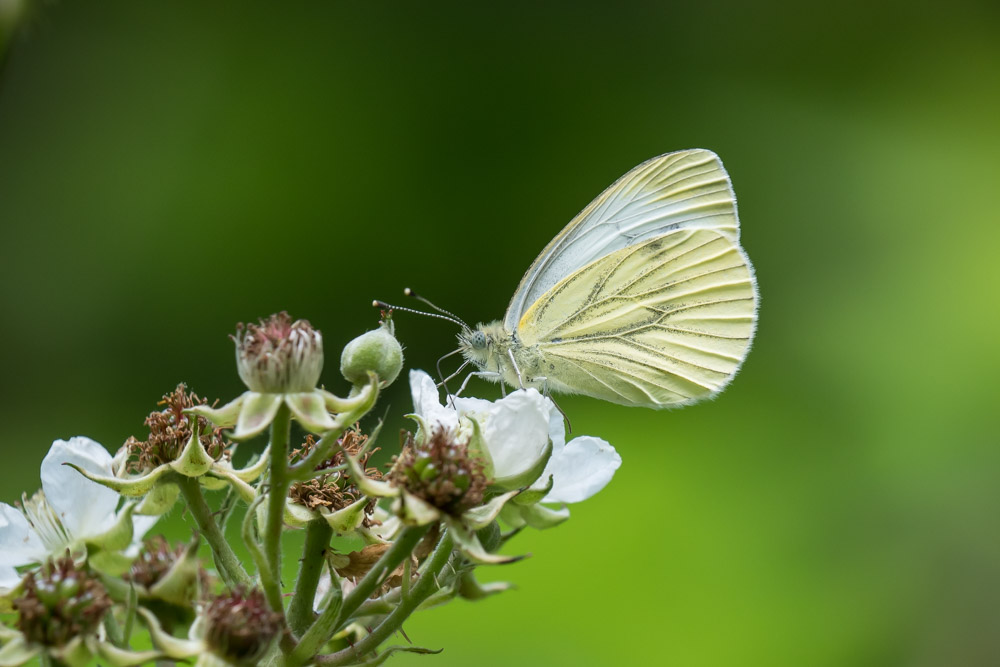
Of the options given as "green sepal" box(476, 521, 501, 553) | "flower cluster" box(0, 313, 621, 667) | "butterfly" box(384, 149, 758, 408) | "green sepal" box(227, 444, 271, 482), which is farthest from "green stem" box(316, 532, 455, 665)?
"butterfly" box(384, 149, 758, 408)

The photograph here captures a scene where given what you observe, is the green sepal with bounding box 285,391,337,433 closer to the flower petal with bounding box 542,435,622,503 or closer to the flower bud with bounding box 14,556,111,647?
the flower bud with bounding box 14,556,111,647

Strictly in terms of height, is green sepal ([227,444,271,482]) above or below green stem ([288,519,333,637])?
above

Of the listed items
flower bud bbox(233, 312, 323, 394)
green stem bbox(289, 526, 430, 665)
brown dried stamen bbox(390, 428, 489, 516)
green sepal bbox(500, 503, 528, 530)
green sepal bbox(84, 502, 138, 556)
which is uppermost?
flower bud bbox(233, 312, 323, 394)

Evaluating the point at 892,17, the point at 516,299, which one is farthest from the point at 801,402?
the point at 892,17

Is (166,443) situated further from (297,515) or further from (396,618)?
(396,618)

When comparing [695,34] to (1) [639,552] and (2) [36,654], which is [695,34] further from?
(2) [36,654]

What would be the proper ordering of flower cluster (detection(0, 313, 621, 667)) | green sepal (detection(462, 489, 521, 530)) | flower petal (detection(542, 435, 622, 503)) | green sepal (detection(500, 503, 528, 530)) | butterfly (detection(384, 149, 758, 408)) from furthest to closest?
butterfly (detection(384, 149, 758, 408)) → flower petal (detection(542, 435, 622, 503)) → green sepal (detection(500, 503, 528, 530)) → green sepal (detection(462, 489, 521, 530)) → flower cluster (detection(0, 313, 621, 667))

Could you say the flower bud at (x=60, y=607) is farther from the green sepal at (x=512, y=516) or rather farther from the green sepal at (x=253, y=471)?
the green sepal at (x=512, y=516)

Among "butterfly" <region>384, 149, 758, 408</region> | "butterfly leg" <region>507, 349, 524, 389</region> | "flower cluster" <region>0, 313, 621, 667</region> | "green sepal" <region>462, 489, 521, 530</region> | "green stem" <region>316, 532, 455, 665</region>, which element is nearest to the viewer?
"flower cluster" <region>0, 313, 621, 667</region>
